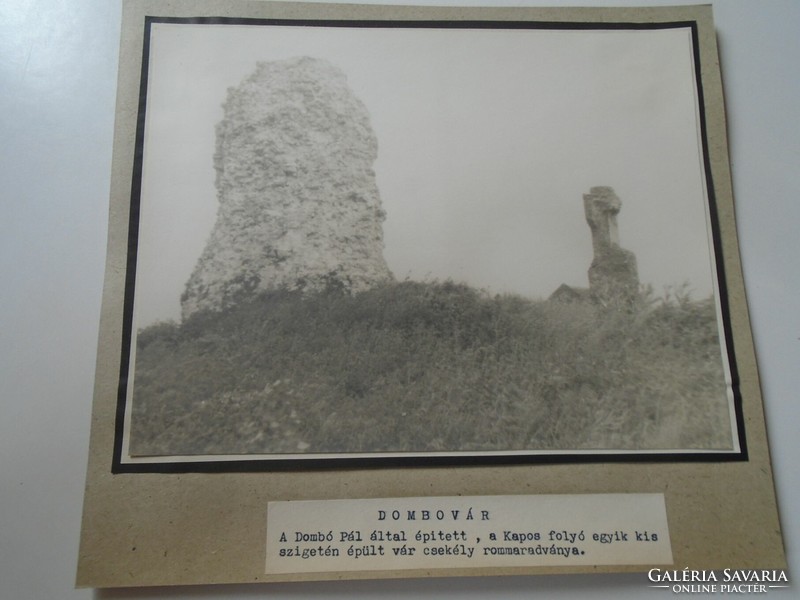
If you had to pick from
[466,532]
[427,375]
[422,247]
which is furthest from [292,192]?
[466,532]

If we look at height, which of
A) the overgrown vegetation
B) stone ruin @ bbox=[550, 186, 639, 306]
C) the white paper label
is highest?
stone ruin @ bbox=[550, 186, 639, 306]

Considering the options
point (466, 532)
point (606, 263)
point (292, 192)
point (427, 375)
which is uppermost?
point (292, 192)

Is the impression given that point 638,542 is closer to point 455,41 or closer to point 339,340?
point 339,340

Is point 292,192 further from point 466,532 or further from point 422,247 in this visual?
point 466,532

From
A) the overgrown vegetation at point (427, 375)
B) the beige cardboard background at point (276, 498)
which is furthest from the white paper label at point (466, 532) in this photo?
the overgrown vegetation at point (427, 375)

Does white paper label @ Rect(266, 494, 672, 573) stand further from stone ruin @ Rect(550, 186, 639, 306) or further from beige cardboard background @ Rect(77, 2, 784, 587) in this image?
stone ruin @ Rect(550, 186, 639, 306)

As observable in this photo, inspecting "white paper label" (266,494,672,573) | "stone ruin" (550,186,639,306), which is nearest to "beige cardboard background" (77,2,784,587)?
"white paper label" (266,494,672,573)
